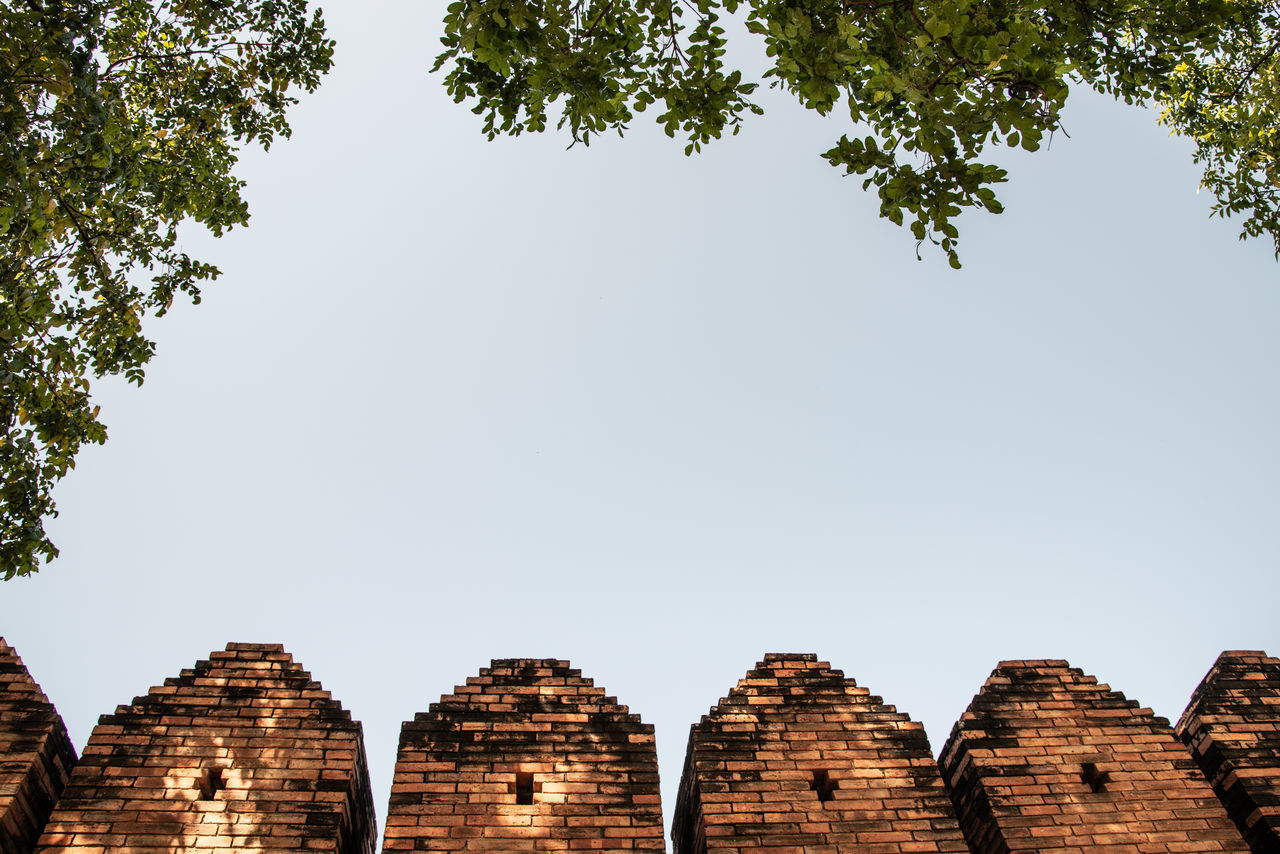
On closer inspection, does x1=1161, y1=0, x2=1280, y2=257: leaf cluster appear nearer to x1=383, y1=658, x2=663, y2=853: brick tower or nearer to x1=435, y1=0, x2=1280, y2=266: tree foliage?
x1=435, y1=0, x2=1280, y2=266: tree foliage

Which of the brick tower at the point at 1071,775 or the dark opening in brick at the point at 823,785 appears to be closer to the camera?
the brick tower at the point at 1071,775

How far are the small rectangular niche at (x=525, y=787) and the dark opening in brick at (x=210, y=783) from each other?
1.75 metres

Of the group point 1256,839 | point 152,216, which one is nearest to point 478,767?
point 1256,839

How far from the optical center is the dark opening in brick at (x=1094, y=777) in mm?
5469

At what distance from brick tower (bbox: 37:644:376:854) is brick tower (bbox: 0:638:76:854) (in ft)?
0.67

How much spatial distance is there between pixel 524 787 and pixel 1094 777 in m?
3.71

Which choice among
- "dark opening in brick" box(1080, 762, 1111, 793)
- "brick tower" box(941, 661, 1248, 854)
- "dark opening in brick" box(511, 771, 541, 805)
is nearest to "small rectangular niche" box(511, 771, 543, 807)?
"dark opening in brick" box(511, 771, 541, 805)

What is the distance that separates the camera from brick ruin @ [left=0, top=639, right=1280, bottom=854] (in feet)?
16.3

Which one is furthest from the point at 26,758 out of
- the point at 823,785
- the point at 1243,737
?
the point at 1243,737

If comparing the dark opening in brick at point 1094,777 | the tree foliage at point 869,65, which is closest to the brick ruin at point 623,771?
the dark opening in brick at point 1094,777

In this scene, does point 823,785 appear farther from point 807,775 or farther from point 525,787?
point 525,787

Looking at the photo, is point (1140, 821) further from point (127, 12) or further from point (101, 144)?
point (127, 12)

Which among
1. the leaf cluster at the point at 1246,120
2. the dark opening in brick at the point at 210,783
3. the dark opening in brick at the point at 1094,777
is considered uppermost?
the leaf cluster at the point at 1246,120

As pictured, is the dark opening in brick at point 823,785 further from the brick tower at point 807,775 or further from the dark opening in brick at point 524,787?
the dark opening in brick at point 524,787
